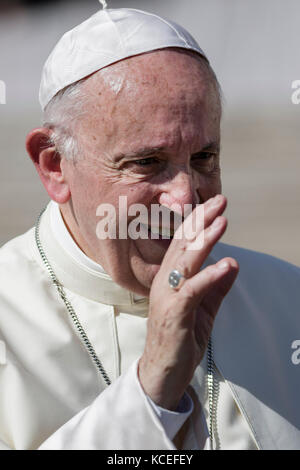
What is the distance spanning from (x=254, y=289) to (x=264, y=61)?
12.5 m

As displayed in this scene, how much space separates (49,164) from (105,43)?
A: 17.7 inches

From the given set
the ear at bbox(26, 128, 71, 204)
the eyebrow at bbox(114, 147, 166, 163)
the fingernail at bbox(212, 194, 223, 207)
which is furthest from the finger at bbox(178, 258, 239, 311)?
the ear at bbox(26, 128, 71, 204)

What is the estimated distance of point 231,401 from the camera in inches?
113

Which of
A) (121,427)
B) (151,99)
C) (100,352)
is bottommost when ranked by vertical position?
(100,352)

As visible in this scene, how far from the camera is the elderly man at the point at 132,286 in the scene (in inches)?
91.5

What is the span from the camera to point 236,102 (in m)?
14.3

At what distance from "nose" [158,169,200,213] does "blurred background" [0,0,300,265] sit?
19.1ft

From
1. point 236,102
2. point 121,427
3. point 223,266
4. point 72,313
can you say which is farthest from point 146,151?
point 236,102

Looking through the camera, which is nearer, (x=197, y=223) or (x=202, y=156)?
(x=197, y=223)

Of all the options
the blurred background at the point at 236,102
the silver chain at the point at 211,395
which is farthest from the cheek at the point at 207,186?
the blurred background at the point at 236,102

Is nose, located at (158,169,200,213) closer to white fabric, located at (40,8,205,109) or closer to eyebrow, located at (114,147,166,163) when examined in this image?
eyebrow, located at (114,147,166,163)

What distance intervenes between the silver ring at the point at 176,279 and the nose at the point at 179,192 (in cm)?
35

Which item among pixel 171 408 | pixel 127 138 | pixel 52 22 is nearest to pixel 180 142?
pixel 127 138

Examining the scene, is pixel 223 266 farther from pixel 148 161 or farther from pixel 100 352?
pixel 100 352
